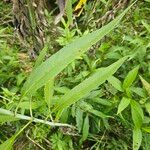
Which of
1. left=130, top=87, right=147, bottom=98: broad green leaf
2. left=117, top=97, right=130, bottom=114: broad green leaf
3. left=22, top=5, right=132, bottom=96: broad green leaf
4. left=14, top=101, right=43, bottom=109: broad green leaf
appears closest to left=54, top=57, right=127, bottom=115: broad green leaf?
left=22, top=5, right=132, bottom=96: broad green leaf

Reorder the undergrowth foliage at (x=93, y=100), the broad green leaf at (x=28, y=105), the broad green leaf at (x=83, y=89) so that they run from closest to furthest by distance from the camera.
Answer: the broad green leaf at (x=83, y=89), the broad green leaf at (x=28, y=105), the undergrowth foliage at (x=93, y=100)

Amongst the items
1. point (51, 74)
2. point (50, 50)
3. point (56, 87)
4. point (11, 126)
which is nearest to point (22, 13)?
point (50, 50)

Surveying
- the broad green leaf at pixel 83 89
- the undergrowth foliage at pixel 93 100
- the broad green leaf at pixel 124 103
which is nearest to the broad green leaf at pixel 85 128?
the undergrowth foliage at pixel 93 100

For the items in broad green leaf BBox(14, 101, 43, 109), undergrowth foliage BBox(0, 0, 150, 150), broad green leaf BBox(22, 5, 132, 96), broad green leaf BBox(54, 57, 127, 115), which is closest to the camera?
broad green leaf BBox(22, 5, 132, 96)

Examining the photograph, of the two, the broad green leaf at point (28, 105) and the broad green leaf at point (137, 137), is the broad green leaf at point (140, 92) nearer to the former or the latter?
the broad green leaf at point (137, 137)

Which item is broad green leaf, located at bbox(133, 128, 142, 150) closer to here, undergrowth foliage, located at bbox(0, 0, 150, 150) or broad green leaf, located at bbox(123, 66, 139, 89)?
undergrowth foliage, located at bbox(0, 0, 150, 150)

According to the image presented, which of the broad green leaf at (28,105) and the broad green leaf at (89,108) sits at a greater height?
the broad green leaf at (28,105)

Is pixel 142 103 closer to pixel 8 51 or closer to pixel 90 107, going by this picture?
pixel 90 107
